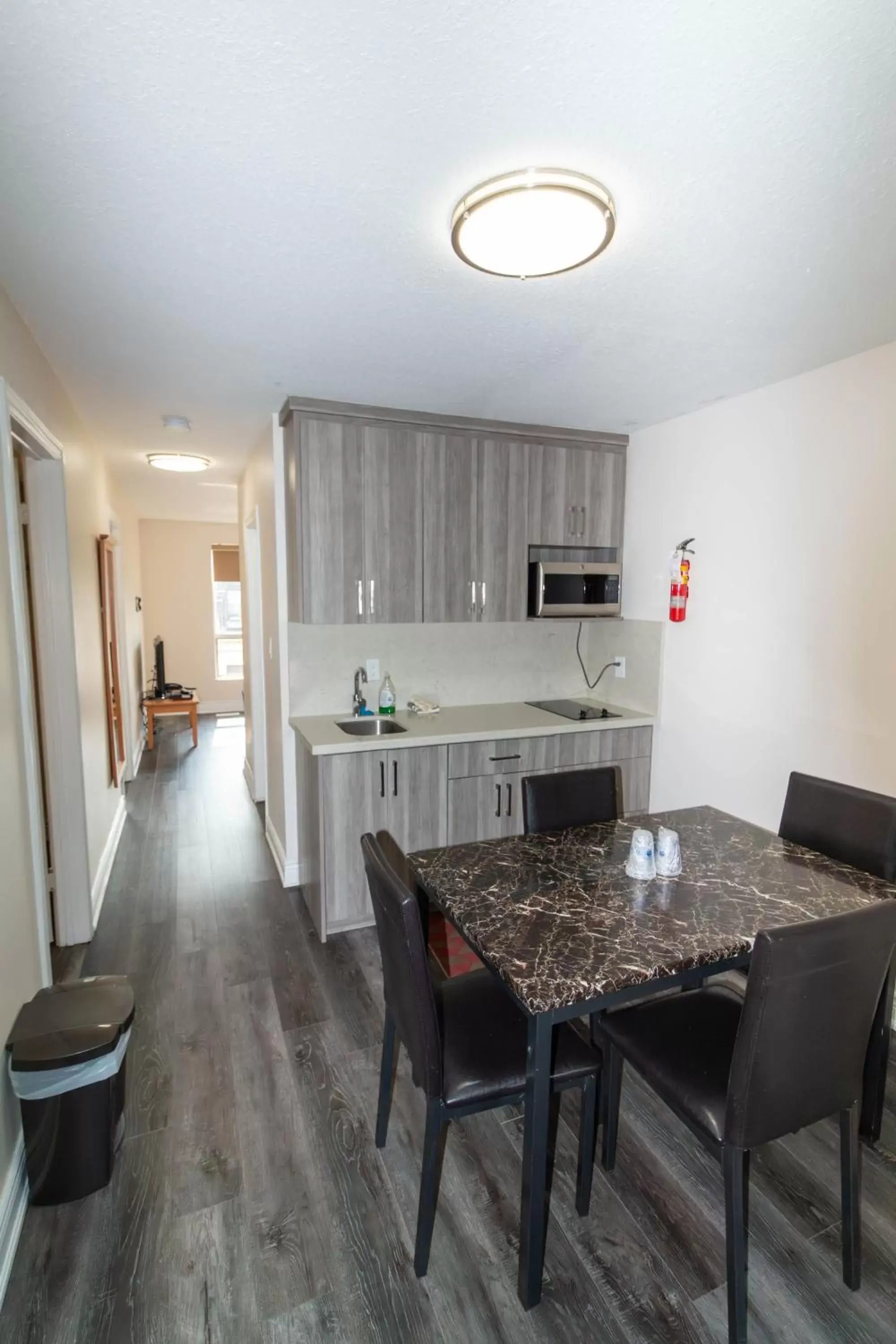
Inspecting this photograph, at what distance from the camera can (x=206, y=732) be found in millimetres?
7242

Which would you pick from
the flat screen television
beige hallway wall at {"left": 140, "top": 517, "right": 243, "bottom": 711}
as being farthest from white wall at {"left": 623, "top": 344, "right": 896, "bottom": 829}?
beige hallway wall at {"left": 140, "top": 517, "right": 243, "bottom": 711}

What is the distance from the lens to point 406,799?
3068mm

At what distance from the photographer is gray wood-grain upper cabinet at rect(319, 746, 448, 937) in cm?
293

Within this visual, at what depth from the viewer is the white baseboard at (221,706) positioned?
8117 mm

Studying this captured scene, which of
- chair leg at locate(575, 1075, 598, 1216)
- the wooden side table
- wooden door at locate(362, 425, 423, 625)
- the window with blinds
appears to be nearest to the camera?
chair leg at locate(575, 1075, 598, 1216)

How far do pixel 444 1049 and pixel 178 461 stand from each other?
3891mm

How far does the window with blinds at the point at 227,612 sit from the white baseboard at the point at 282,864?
172 inches

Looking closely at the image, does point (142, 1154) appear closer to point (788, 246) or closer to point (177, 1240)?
point (177, 1240)

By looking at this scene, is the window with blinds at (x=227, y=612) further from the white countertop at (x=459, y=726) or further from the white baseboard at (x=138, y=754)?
the white countertop at (x=459, y=726)

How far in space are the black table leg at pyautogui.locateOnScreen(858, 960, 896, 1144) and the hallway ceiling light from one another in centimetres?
436

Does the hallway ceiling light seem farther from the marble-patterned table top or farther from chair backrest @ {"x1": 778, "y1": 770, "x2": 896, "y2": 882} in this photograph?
chair backrest @ {"x1": 778, "y1": 770, "x2": 896, "y2": 882}

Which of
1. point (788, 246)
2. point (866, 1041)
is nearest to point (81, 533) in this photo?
point (788, 246)

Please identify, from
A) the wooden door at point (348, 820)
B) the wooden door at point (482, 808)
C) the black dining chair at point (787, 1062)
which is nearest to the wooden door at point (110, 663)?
the wooden door at point (348, 820)

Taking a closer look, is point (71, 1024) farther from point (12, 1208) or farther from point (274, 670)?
point (274, 670)
